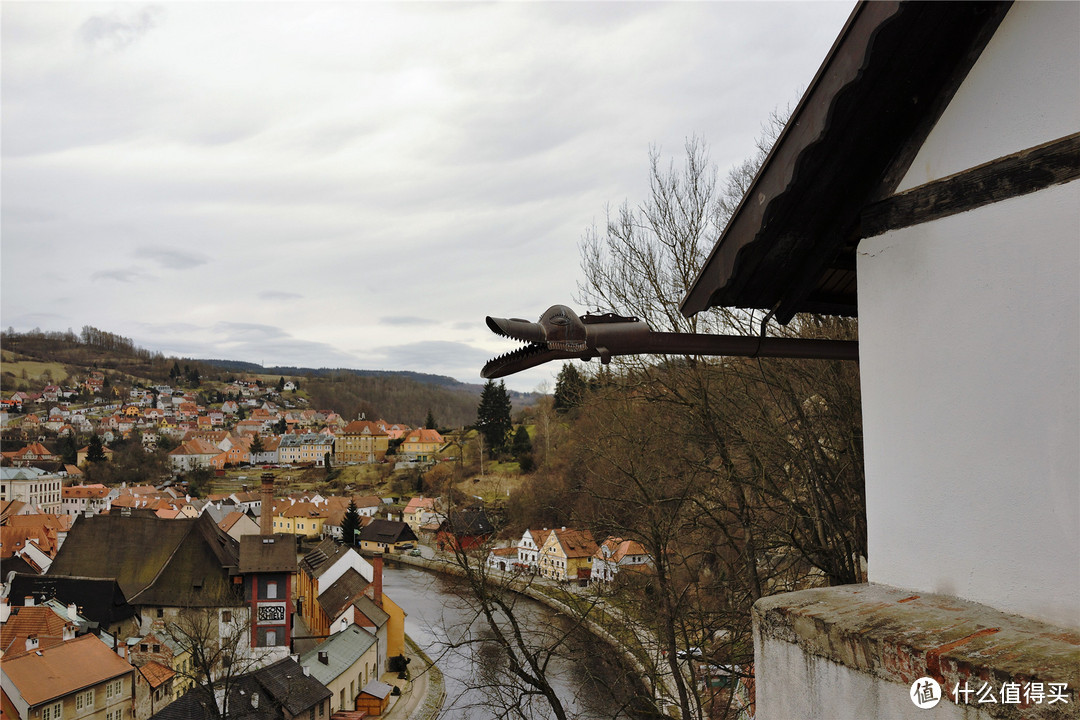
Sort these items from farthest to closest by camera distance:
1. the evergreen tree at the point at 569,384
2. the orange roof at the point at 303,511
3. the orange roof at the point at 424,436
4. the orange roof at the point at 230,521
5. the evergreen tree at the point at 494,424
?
the orange roof at the point at 424,436, the orange roof at the point at 303,511, the evergreen tree at the point at 494,424, the orange roof at the point at 230,521, the evergreen tree at the point at 569,384

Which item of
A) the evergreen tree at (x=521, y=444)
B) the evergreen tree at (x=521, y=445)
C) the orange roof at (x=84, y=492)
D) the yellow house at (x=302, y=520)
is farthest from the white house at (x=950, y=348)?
the orange roof at (x=84, y=492)

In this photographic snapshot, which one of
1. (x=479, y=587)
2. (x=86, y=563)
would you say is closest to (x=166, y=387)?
(x=86, y=563)

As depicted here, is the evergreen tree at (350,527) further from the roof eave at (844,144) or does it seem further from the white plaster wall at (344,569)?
the roof eave at (844,144)

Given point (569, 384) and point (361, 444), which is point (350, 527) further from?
point (361, 444)

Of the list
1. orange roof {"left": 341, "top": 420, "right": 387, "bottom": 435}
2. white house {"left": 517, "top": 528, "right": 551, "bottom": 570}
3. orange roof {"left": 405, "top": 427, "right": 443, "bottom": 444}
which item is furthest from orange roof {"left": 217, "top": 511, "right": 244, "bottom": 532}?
orange roof {"left": 341, "top": 420, "right": 387, "bottom": 435}

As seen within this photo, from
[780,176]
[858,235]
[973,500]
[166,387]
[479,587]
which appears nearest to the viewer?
[973,500]

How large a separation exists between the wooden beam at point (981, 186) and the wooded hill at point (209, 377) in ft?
262

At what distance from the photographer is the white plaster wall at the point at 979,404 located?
1720 mm

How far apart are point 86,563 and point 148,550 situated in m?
2.12

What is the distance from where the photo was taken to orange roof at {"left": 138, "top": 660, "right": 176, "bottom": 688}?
18.9 m

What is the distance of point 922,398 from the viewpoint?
2031mm

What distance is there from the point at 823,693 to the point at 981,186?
1329 mm

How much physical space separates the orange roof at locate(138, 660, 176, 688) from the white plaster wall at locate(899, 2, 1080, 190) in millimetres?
20919

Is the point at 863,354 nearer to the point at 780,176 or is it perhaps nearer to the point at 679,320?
the point at 780,176
